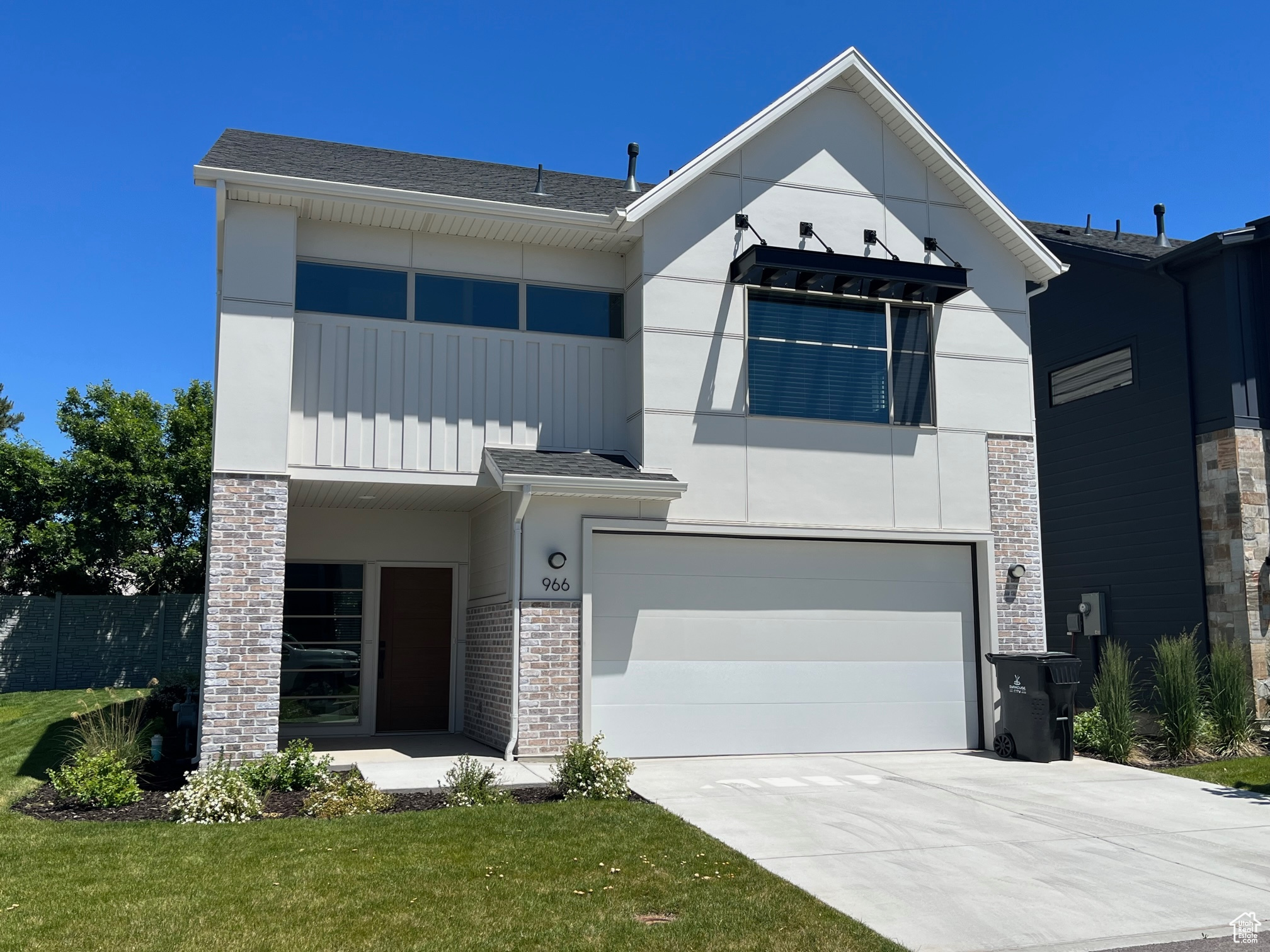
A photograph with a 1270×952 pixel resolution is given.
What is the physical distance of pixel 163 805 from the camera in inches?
364

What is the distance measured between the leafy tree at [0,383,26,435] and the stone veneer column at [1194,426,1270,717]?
3280cm

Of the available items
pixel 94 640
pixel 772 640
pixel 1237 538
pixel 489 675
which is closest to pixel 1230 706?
pixel 1237 538

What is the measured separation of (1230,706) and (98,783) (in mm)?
12297

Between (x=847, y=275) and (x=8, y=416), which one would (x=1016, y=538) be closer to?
(x=847, y=275)

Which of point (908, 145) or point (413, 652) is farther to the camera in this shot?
point (413, 652)

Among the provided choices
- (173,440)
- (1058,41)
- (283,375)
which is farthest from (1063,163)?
(173,440)

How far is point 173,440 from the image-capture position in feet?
78.8

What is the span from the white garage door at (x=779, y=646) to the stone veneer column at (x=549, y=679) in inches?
13.8

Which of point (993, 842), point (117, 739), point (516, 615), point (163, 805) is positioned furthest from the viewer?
point (516, 615)

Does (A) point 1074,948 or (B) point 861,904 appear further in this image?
(B) point 861,904

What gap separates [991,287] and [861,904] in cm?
969

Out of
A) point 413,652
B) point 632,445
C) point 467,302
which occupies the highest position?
point 467,302

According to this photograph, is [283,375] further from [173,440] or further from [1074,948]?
[173,440]

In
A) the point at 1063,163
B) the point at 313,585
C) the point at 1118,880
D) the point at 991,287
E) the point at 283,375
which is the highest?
the point at 1063,163
